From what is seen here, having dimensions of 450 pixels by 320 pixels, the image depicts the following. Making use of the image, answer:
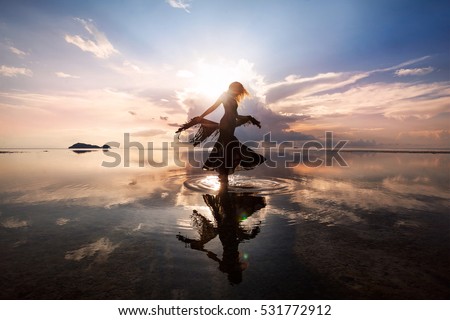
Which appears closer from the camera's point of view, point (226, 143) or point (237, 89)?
point (237, 89)

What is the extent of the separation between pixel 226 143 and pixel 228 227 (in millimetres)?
5435

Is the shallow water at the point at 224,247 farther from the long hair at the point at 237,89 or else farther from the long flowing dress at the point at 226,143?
the long hair at the point at 237,89

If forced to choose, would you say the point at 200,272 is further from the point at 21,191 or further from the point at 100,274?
the point at 21,191

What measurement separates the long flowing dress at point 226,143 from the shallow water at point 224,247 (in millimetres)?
2130

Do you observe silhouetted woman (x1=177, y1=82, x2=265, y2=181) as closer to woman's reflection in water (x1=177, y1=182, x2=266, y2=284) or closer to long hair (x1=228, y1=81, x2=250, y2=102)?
long hair (x1=228, y1=81, x2=250, y2=102)

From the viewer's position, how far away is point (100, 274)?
366 centimetres

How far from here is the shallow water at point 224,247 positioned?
332 centimetres

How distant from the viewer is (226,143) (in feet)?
35.1

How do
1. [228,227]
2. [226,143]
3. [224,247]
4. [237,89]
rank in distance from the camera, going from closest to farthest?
[224,247] < [228,227] < [237,89] < [226,143]

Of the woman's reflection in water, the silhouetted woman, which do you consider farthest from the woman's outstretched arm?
the woman's reflection in water

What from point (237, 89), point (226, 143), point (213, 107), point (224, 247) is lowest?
point (224, 247)

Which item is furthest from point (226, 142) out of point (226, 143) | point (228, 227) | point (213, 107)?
point (228, 227)

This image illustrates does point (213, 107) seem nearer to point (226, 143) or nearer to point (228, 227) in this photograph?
point (226, 143)

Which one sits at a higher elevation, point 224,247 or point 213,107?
point 213,107
